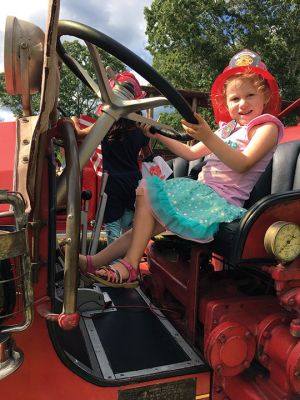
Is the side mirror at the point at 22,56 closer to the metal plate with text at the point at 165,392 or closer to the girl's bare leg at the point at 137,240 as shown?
the girl's bare leg at the point at 137,240

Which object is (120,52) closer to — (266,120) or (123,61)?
(123,61)

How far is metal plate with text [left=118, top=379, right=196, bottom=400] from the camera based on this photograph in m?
1.36

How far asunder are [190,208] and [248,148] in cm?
37

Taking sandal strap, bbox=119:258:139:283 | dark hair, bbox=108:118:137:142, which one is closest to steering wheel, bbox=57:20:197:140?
sandal strap, bbox=119:258:139:283

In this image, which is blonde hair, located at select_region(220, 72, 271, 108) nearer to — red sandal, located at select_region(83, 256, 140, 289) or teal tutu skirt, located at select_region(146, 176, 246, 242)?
teal tutu skirt, located at select_region(146, 176, 246, 242)

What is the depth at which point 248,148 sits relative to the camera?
164 cm

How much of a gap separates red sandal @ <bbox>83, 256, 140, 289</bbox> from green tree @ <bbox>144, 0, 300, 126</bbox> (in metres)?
11.5

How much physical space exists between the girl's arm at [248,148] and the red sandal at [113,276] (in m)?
0.59

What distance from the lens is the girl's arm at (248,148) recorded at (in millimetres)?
1452

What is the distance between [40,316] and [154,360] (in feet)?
1.70

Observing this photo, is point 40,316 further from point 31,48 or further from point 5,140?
point 31,48

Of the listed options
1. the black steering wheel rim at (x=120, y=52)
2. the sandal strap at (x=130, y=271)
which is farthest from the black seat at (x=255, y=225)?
the black steering wheel rim at (x=120, y=52)

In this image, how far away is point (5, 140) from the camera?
154 centimetres

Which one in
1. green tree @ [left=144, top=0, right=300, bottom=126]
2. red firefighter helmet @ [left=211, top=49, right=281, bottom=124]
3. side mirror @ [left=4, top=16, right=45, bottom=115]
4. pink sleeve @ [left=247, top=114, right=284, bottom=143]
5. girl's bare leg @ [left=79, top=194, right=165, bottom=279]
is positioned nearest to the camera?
side mirror @ [left=4, top=16, right=45, bottom=115]
